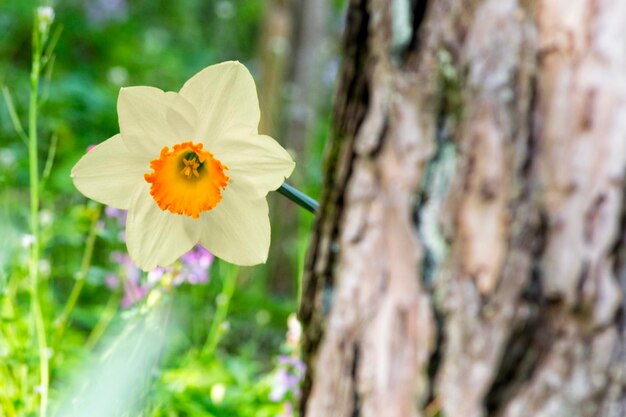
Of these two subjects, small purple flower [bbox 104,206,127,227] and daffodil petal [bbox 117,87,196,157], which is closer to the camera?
daffodil petal [bbox 117,87,196,157]

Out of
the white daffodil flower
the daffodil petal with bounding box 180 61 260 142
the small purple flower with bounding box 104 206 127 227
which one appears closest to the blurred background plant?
the small purple flower with bounding box 104 206 127 227

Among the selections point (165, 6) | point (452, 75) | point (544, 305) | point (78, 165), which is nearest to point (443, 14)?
point (452, 75)

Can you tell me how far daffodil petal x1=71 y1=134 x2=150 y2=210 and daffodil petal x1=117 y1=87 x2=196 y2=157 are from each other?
2cm

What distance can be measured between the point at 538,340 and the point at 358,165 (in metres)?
0.23

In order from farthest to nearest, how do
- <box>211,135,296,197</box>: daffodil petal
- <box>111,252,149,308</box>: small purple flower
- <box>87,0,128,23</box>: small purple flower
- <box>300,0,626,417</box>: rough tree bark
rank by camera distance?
<box>87,0,128,23</box>: small purple flower → <box>111,252,149,308</box>: small purple flower → <box>211,135,296,197</box>: daffodil petal → <box>300,0,626,417</box>: rough tree bark

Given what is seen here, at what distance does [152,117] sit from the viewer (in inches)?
29.9

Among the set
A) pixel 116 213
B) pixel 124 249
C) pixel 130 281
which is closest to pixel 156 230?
pixel 116 213

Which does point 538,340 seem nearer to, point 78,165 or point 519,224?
point 519,224

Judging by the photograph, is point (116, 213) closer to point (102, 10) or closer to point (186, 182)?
point (186, 182)

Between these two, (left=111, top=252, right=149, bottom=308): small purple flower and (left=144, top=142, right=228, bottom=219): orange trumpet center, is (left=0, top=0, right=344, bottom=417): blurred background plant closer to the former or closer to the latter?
(left=111, top=252, right=149, bottom=308): small purple flower

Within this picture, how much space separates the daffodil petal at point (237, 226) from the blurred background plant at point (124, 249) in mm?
130

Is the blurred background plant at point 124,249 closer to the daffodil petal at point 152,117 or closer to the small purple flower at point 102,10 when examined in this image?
the small purple flower at point 102,10

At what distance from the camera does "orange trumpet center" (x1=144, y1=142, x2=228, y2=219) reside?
758 mm

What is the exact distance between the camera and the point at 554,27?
67cm
